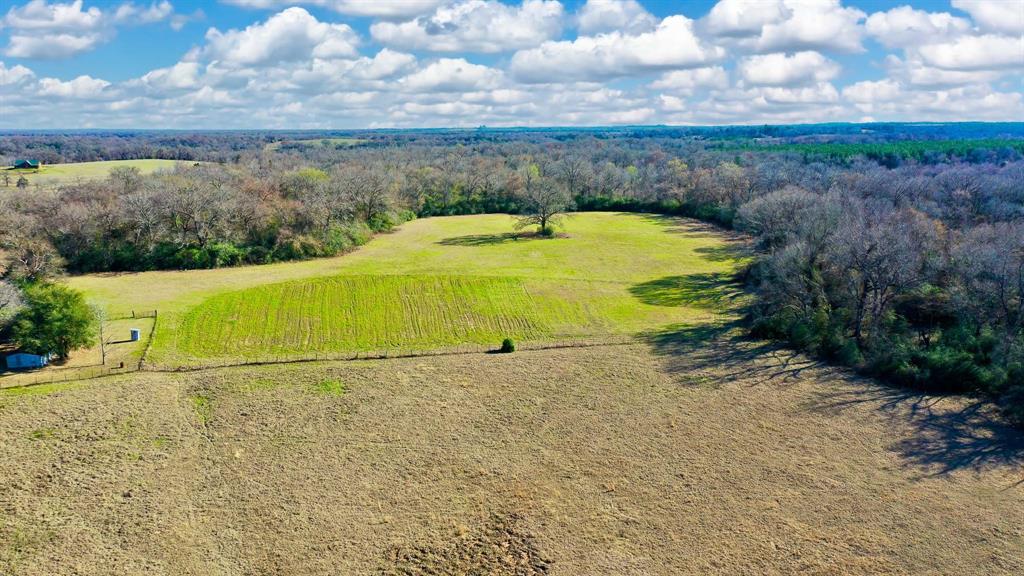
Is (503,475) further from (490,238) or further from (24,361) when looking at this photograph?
(490,238)

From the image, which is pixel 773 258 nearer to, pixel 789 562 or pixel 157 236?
pixel 789 562

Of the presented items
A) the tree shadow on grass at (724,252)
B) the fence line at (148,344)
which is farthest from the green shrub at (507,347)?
the tree shadow on grass at (724,252)

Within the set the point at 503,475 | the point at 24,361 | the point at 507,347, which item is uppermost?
the point at 24,361

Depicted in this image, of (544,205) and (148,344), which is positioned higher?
(544,205)

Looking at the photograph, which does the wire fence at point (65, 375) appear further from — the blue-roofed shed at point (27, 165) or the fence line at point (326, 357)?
the blue-roofed shed at point (27, 165)

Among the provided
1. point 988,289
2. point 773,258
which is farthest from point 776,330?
point 988,289

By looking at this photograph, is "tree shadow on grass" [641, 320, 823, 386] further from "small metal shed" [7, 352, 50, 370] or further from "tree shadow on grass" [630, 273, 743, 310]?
"small metal shed" [7, 352, 50, 370]

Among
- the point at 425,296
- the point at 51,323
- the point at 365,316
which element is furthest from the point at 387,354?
the point at 51,323
